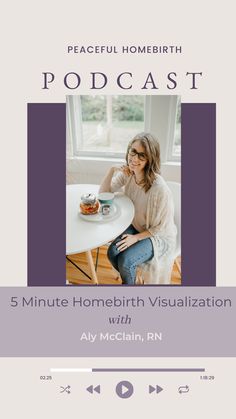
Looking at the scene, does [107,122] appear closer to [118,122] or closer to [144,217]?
[118,122]

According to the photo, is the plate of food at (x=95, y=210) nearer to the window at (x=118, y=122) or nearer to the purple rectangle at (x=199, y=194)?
the window at (x=118, y=122)

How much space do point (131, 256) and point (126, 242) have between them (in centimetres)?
5

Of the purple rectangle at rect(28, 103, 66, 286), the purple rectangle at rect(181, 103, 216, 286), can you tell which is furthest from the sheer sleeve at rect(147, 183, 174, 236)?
the purple rectangle at rect(28, 103, 66, 286)

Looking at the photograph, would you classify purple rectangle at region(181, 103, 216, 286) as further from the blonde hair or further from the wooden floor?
the blonde hair

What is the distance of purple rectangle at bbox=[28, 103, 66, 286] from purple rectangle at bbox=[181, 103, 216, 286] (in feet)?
0.95

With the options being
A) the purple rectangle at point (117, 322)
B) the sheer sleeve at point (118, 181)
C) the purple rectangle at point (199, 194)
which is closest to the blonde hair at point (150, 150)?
the sheer sleeve at point (118, 181)

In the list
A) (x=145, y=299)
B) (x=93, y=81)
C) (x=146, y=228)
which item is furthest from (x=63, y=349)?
(x=93, y=81)

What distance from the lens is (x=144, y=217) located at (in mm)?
1017

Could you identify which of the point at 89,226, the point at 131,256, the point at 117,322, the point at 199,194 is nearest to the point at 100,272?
the point at 131,256

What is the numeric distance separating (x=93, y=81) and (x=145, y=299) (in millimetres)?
516

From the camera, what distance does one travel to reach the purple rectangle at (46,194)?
64 cm
